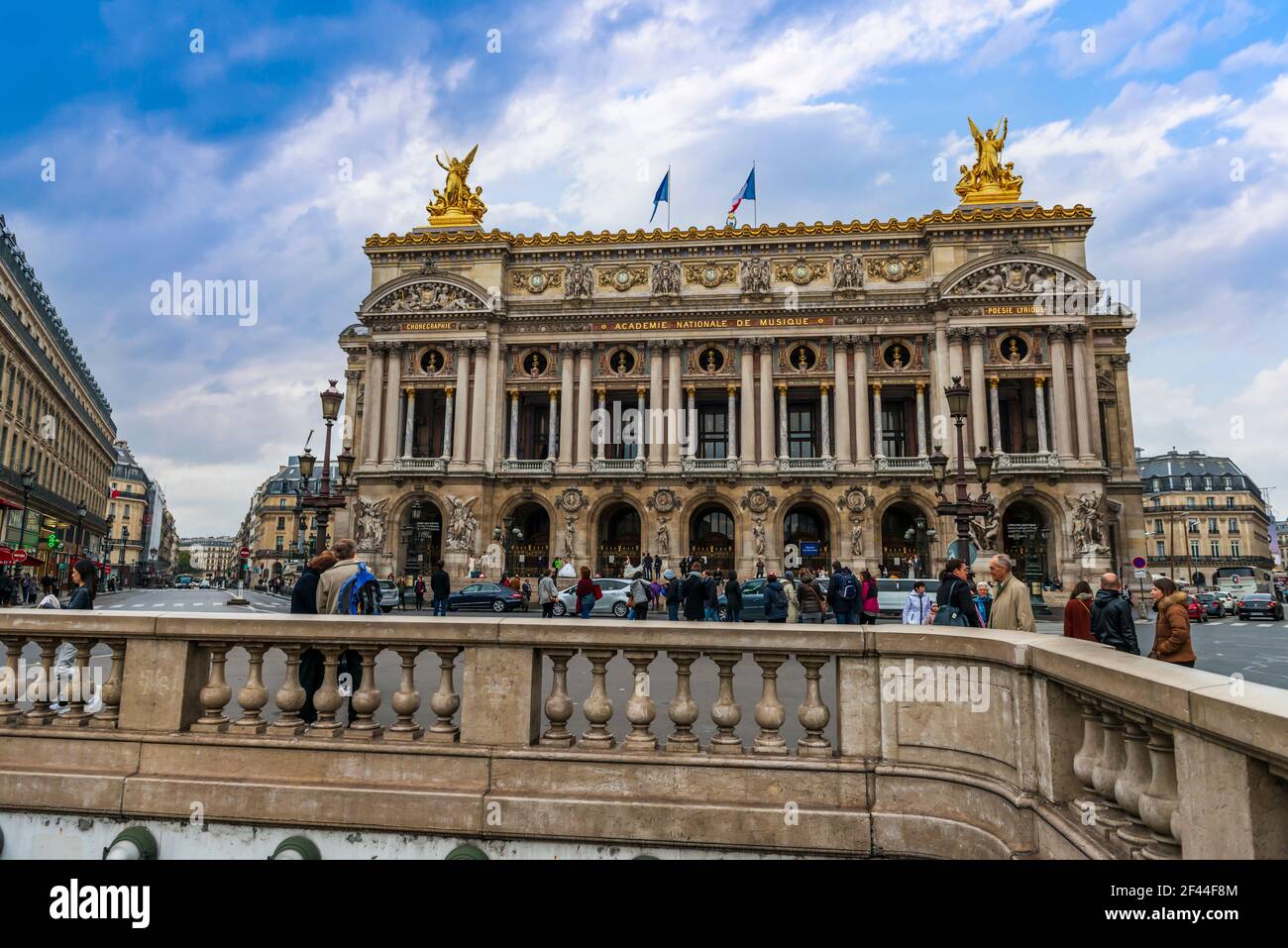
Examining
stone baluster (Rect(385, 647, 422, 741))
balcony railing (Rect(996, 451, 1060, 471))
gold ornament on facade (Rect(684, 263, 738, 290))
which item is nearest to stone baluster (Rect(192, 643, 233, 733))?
stone baluster (Rect(385, 647, 422, 741))

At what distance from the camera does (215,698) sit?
497 centimetres

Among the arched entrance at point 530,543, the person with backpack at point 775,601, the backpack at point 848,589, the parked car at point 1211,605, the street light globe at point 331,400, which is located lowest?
the parked car at point 1211,605

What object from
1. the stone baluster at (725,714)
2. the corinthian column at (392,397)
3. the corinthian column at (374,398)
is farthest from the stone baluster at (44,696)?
the corinthian column at (374,398)

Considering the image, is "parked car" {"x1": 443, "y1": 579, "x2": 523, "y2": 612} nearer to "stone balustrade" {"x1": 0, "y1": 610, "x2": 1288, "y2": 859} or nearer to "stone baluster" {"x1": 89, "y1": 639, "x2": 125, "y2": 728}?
"stone baluster" {"x1": 89, "y1": 639, "x2": 125, "y2": 728}

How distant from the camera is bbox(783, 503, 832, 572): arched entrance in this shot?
42500 mm

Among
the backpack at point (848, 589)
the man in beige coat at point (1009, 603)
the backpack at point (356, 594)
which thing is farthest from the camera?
the backpack at point (848, 589)

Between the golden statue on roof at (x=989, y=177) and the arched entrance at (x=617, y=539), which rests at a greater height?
the golden statue on roof at (x=989, y=177)

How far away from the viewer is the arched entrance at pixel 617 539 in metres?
43.5

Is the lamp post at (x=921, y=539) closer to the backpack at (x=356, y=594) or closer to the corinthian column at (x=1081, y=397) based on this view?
the corinthian column at (x=1081, y=397)

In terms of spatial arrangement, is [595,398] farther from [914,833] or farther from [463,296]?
[914,833]

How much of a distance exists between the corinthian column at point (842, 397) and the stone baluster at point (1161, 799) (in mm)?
39602

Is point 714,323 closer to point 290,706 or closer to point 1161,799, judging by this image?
point 290,706
